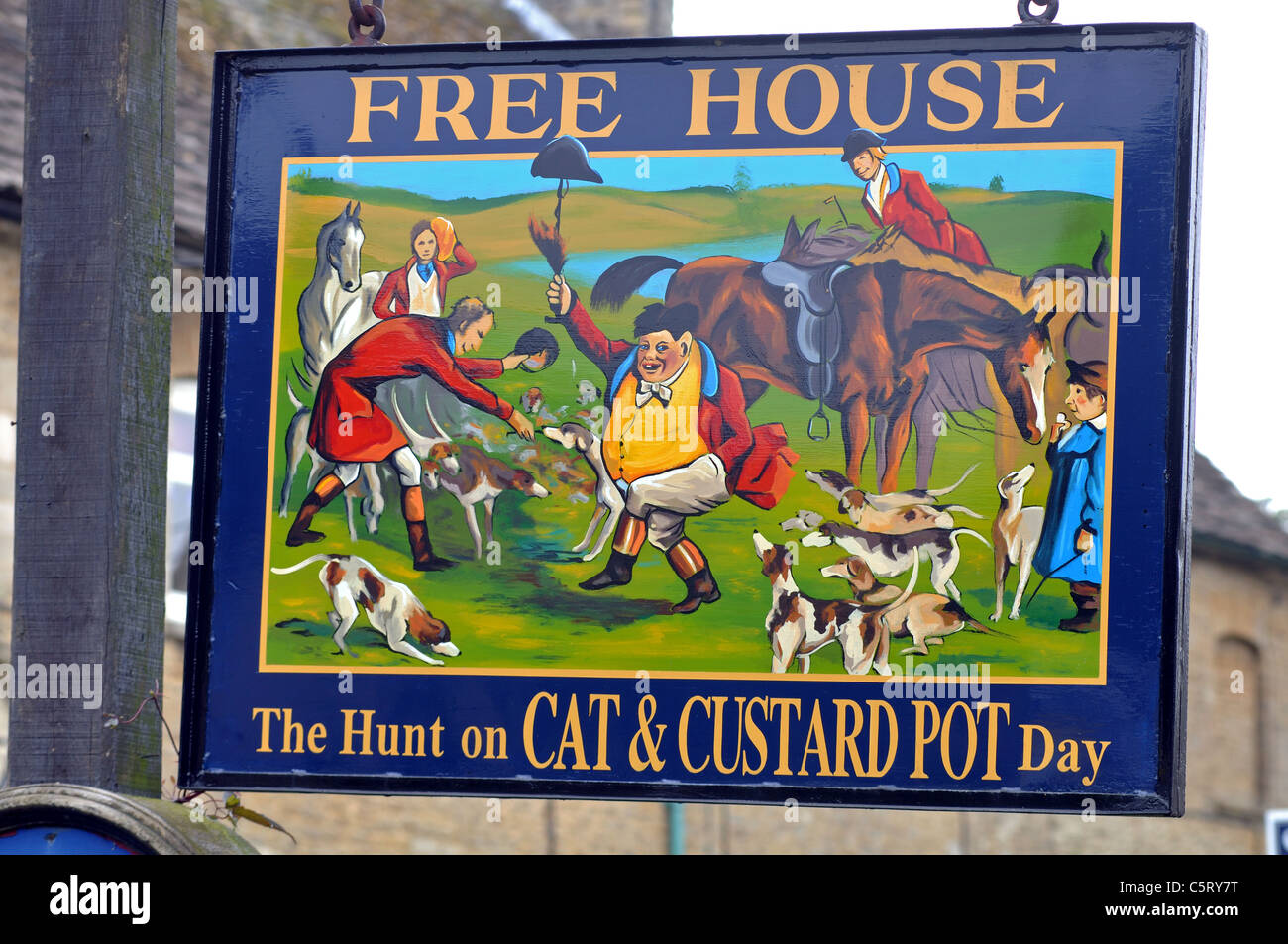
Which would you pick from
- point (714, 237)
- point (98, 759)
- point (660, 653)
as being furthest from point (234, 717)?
point (714, 237)

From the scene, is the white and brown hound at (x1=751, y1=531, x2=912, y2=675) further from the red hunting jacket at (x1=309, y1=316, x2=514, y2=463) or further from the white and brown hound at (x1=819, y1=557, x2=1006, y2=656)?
the red hunting jacket at (x1=309, y1=316, x2=514, y2=463)

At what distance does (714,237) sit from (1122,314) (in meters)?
0.80

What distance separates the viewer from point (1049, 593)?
10.2ft

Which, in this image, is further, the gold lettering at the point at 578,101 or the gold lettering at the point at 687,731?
the gold lettering at the point at 578,101

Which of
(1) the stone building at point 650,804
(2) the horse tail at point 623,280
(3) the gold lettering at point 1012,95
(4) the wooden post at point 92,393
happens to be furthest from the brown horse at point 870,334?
(1) the stone building at point 650,804

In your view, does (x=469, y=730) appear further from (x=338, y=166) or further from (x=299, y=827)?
(x=299, y=827)

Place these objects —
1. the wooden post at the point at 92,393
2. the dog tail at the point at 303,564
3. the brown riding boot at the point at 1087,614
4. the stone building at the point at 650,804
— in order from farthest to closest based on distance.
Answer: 1. the stone building at the point at 650,804
2. the wooden post at the point at 92,393
3. the dog tail at the point at 303,564
4. the brown riding boot at the point at 1087,614

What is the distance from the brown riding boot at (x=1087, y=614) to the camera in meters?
3.10

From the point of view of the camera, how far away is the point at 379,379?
133 inches

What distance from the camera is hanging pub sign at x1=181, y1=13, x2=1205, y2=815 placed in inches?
123

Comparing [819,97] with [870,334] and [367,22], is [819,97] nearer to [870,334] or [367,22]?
[870,334]

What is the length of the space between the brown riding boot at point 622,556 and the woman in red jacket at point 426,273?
0.58 meters

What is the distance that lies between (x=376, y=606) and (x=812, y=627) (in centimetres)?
86

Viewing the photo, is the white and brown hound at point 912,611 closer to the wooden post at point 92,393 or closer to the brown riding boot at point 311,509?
the brown riding boot at point 311,509
